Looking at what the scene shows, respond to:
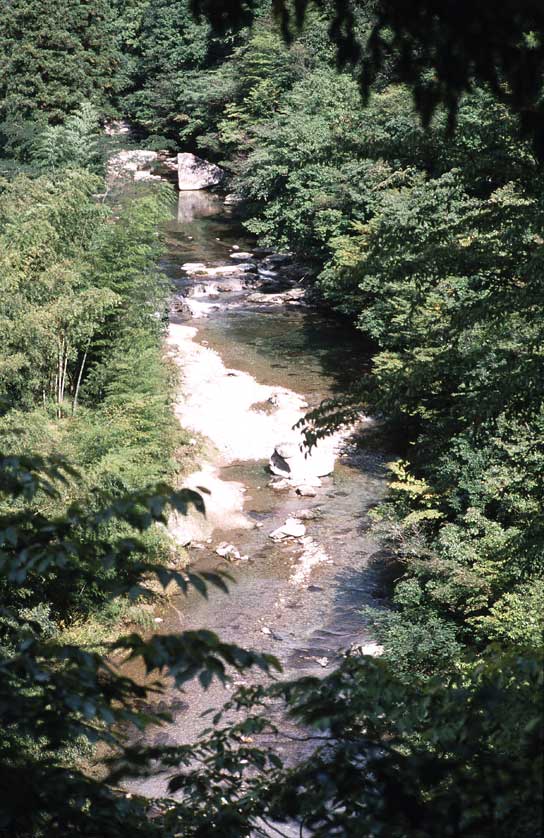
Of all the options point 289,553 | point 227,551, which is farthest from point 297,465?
point 227,551

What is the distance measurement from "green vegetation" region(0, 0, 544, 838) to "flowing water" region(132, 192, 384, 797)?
2.08 feet

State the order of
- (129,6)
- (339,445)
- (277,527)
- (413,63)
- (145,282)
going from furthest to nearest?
(129,6) → (339,445) → (145,282) → (277,527) → (413,63)

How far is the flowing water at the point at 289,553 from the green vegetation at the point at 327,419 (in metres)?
0.63

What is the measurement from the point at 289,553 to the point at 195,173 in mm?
28145

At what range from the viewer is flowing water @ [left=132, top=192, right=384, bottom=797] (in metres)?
11.7

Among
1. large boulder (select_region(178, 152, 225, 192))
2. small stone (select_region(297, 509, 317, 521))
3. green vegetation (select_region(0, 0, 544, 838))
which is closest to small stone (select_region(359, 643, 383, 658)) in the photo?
green vegetation (select_region(0, 0, 544, 838))

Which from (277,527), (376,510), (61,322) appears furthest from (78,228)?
(376,510)

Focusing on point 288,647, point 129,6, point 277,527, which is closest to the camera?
point 288,647

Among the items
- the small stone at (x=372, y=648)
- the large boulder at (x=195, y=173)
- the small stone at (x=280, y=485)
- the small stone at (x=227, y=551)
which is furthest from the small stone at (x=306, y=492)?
the large boulder at (x=195, y=173)

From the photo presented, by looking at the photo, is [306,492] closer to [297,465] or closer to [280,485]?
[280,485]

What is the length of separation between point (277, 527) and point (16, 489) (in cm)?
1236

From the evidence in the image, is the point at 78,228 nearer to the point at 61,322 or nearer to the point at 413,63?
the point at 61,322

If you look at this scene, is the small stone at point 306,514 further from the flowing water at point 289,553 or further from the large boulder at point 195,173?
the large boulder at point 195,173

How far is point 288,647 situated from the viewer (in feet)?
38.9
